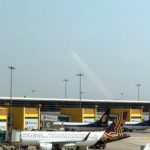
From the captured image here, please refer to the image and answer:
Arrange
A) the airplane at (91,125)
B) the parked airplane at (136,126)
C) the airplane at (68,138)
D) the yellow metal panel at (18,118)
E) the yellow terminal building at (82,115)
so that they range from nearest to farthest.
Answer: the airplane at (68,138) < the airplane at (91,125) < the yellow metal panel at (18,118) < the parked airplane at (136,126) < the yellow terminal building at (82,115)

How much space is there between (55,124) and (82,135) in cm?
5202

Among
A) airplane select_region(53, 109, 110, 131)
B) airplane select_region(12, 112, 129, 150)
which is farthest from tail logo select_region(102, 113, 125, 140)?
airplane select_region(53, 109, 110, 131)

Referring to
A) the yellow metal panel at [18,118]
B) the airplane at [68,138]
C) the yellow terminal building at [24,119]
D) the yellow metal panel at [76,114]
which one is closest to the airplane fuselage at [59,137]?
the airplane at [68,138]

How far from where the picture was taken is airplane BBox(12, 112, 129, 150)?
2552 inches

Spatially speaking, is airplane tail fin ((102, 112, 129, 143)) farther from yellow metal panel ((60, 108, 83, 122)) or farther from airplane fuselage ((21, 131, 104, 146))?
yellow metal panel ((60, 108, 83, 122))

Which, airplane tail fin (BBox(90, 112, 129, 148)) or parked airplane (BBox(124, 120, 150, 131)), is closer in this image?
airplane tail fin (BBox(90, 112, 129, 148))

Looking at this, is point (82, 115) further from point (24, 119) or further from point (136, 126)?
point (24, 119)

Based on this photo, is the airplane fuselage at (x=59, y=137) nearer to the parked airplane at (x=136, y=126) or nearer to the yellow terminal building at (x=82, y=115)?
the parked airplane at (x=136, y=126)

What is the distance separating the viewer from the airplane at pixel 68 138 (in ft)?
213

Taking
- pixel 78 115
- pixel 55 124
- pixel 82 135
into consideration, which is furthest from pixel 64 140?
pixel 78 115

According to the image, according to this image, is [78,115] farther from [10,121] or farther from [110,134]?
[110,134]

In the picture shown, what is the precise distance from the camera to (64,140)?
6700 centimetres

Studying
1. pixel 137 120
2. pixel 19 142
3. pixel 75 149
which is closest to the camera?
pixel 19 142

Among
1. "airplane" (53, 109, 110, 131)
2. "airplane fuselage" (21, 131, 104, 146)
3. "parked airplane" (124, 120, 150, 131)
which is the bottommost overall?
"parked airplane" (124, 120, 150, 131)
